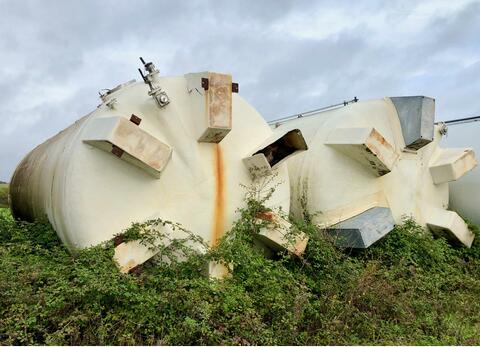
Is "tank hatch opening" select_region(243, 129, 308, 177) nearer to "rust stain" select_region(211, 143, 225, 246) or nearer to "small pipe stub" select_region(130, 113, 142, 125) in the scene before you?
"rust stain" select_region(211, 143, 225, 246)

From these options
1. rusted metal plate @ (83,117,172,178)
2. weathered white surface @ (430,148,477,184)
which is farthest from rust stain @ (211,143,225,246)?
weathered white surface @ (430,148,477,184)

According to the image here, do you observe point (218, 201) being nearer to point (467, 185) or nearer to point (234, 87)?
point (234, 87)

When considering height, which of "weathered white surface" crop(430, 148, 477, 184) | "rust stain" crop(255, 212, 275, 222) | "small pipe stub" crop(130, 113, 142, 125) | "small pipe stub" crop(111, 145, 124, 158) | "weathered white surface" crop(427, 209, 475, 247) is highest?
"small pipe stub" crop(130, 113, 142, 125)

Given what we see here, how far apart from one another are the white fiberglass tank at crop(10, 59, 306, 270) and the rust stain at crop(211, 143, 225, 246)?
11 millimetres

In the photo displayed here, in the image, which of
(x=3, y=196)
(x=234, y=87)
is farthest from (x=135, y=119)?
(x=3, y=196)

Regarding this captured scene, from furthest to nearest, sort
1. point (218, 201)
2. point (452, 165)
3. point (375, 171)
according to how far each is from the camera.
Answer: point (452, 165) < point (375, 171) < point (218, 201)

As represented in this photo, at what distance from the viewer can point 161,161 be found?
4.81 meters

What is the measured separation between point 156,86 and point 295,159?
238 cm

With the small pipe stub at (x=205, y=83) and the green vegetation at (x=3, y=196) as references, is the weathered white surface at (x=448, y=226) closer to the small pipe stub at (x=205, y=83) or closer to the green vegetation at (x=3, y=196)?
the small pipe stub at (x=205, y=83)

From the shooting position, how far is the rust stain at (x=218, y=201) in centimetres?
518

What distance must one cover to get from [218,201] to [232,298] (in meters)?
1.16

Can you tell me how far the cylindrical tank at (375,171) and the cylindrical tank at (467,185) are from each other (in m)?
0.54

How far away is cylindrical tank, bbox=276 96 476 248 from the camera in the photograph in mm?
6246

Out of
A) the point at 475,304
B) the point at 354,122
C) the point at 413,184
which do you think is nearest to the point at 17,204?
the point at 354,122
